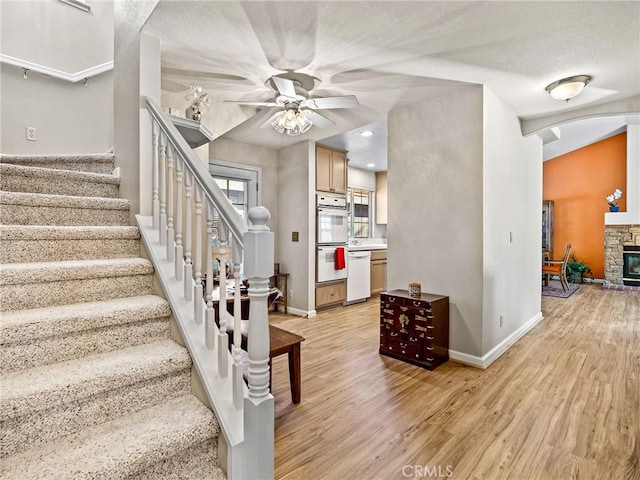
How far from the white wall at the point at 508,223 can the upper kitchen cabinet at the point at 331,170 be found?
2.41 metres

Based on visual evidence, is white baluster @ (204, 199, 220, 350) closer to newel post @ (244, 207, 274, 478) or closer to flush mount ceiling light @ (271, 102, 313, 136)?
newel post @ (244, 207, 274, 478)

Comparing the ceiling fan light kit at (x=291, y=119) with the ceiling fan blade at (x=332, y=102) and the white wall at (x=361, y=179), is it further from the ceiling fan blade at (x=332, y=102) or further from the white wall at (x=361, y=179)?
the white wall at (x=361, y=179)

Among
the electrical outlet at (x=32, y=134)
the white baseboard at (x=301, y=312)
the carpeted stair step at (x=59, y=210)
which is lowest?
the white baseboard at (x=301, y=312)

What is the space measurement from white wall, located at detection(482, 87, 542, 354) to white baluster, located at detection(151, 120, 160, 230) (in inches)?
102

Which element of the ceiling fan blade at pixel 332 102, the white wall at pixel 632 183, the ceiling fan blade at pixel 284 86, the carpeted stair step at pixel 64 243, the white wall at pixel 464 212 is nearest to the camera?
the carpeted stair step at pixel 64 243

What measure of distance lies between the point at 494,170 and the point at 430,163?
0.58 metres

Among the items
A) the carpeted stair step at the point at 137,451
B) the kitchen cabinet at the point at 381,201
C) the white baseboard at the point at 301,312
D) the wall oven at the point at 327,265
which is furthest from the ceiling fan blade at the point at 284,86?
the kitchen cabinet at the point at 381,201

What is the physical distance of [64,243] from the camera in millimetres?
1787

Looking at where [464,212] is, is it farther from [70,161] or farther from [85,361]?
[70,161]

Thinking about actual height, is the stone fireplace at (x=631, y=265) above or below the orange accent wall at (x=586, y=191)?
below

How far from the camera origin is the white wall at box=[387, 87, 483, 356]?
2.91 meters

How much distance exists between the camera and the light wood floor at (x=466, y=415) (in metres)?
1.67

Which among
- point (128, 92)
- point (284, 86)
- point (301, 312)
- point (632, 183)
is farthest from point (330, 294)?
point (632, 183)

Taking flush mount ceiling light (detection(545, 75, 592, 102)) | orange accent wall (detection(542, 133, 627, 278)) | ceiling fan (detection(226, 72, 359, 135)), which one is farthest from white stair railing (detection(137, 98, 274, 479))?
orange accent wall (detection(542, 133, 627, 278))
